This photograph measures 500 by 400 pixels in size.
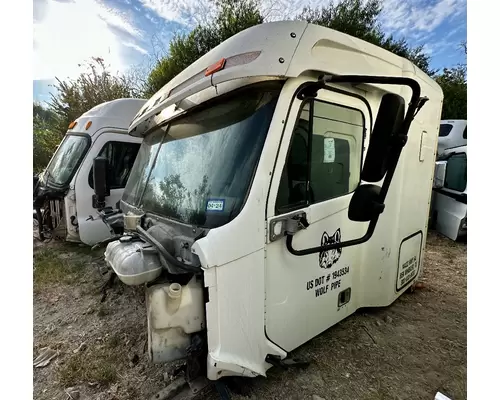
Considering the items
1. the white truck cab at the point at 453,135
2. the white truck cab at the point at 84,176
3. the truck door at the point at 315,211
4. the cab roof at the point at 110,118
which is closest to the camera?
the truck door at the point at 315,211

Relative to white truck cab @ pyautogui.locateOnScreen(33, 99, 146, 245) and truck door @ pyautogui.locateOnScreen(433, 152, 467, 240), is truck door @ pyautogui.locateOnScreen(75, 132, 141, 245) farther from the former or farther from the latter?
truck door @ pyautogui.locateOnScreen(433, 152, 467, 240)

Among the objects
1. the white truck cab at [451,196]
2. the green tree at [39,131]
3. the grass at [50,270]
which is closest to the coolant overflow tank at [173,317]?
the green tree at [39,131]

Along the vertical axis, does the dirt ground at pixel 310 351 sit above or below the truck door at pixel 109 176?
below

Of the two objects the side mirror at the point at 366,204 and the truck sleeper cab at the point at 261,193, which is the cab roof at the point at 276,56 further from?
the side mirror at the point at 366,204

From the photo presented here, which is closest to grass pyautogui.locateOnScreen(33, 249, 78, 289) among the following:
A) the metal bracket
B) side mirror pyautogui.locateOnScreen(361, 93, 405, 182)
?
the metal bracket

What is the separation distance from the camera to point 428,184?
314cm

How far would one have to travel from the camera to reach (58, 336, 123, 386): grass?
84.3 inches

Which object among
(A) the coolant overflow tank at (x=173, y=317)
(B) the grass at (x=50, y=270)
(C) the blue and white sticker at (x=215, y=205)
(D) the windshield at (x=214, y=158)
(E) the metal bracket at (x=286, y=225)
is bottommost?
(B) the grass at (x=50, y=270)

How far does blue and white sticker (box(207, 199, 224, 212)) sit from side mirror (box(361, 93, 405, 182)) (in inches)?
31.3

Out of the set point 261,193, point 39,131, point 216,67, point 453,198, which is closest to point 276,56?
point 216,67

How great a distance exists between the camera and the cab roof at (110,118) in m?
5.15

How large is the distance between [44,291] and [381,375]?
3729mm

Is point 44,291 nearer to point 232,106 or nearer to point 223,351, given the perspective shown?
point 223,351
